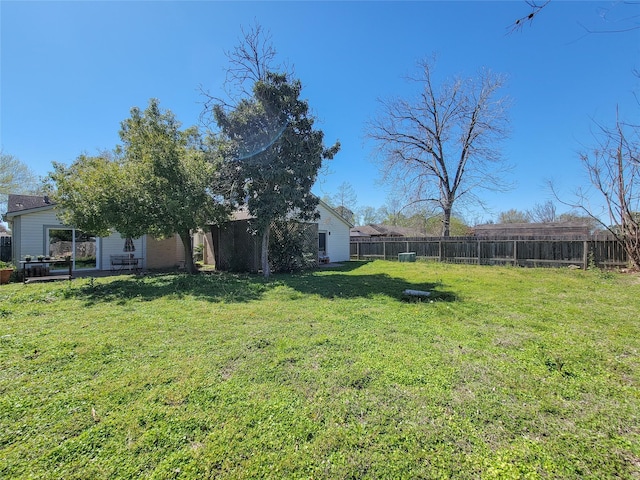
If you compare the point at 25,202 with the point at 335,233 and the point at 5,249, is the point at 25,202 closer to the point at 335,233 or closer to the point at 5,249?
the point at 5,249

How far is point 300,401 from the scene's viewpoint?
2.56 meters

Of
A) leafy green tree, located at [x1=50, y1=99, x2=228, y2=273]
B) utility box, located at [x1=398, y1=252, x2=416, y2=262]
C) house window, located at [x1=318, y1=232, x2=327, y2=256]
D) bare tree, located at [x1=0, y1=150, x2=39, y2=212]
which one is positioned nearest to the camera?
leafy green tree, located at [x1=50, y1=99, x2=228, y2=273]

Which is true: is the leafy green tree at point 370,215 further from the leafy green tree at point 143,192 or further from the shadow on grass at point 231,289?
the leafy green tree at point 143,192

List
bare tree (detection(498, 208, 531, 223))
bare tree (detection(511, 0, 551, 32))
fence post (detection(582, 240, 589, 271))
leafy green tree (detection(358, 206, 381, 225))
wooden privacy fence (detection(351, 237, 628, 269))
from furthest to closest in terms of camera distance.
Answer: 1. leafy green tree (detection(358, 206, 381, 225))
2. bare tree (detection(498, 208, 531, 223))
3. fence post (detection(582, 240, 589, 271))
4. wooden privacy fence (detection(351, 237, 628, 269))
5. bare tree (detection(511, 0, 551, 32))

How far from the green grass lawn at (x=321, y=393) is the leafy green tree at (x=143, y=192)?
374cm

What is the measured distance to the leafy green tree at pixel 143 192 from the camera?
8.45 metres

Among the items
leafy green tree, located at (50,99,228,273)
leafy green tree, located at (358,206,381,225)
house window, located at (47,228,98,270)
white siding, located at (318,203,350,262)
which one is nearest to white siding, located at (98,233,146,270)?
house window, located at (47,228,98,270)

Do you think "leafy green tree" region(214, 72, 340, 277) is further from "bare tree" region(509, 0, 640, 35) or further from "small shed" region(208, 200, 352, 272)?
"bare tree" region(509, 0, 640, 35)

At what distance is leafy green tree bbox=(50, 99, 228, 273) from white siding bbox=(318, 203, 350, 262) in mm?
7744

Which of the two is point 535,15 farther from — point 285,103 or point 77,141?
point 77,141

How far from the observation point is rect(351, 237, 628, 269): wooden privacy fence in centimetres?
1134

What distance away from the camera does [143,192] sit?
28.9ft

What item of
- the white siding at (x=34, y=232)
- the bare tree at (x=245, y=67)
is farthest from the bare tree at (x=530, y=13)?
the white siding at (x=34, y=232)

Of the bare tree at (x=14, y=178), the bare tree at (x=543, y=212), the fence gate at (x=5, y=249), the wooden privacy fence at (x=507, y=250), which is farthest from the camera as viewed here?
the bare tree at (x=543, y=212)
